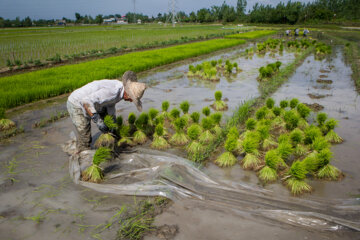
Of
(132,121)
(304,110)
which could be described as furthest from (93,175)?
(304,110)

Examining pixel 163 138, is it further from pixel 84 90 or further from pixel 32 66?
pixel 32 66

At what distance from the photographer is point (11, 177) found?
3.53m

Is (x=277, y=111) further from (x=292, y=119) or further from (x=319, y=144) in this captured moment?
(x=319, y=144)

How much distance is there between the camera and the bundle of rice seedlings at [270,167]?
347 centimetres

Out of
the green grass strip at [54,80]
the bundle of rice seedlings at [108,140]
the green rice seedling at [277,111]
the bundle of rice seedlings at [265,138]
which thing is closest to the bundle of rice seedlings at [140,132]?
the bundle of rice seedlings at [108,140]

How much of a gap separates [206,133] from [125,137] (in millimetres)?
1463

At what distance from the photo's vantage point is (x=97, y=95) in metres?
3.46

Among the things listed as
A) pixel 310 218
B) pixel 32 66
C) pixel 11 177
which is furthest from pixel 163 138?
pixel 32 66

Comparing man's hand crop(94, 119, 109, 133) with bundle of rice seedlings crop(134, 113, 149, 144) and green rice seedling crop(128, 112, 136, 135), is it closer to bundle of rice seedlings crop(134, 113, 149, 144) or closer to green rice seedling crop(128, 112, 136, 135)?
bundle of rice seedlings crop(134, 113, 149, 144)

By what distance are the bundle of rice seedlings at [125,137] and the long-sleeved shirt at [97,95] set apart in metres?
0.71

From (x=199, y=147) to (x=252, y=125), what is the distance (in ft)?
3.60

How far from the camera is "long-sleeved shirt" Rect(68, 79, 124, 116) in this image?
11.4 feet

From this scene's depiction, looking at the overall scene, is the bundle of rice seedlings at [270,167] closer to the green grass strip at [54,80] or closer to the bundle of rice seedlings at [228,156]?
the bundle of rice seedlings at [228,156]

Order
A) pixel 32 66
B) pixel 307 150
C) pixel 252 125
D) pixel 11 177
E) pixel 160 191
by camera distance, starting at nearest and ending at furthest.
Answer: pixel 160 191 → pixel 11 177 → pixel 307 150 → pixel 252 125 → pixel 32 66
